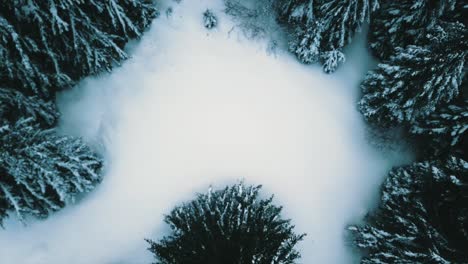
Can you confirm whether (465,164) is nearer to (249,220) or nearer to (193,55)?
(249,220)

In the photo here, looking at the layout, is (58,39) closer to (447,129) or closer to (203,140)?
(203,140)

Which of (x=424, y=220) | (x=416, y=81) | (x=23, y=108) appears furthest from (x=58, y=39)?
(x=424, y=220)

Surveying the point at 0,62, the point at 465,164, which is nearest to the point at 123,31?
the point at 0,62

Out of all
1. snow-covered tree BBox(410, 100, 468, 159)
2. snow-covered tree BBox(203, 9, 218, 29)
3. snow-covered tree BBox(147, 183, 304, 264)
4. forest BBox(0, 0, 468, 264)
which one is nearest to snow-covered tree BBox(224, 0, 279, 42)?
forest BBox(0, 0, 468, 264)

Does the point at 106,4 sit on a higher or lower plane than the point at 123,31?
lower

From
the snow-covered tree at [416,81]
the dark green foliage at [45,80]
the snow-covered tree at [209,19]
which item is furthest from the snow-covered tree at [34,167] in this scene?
the snow-covered tree at [416,81]

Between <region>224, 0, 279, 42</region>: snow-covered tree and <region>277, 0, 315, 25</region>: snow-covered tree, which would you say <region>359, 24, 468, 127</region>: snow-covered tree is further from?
<region>224, 0, 279, 42</region>: snow-covered tree

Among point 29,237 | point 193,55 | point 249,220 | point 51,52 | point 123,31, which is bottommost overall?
point 29,237

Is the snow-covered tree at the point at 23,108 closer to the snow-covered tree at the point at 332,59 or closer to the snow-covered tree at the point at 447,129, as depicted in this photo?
the snow-covered tree at the point at 332,59
